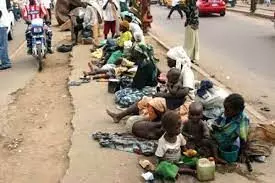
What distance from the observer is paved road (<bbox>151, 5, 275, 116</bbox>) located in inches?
379

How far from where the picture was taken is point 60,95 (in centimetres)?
927

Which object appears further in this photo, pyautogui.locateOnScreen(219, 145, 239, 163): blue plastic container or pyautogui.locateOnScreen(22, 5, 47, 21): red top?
pyautogui.locateOnScreen(22, 5, 47, 21): red top

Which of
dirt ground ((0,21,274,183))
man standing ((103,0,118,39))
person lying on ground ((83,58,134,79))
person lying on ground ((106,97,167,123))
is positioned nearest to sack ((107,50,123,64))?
person lying on ground ((83,58,134,79))

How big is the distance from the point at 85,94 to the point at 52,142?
7.19 ft

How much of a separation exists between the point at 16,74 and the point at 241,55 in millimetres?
5729

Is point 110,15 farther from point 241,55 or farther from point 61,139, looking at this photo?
point 61,139

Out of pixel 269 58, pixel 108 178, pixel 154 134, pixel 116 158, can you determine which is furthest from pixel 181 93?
pixel 269 58

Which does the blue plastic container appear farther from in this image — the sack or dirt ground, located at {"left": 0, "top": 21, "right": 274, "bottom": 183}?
the sack

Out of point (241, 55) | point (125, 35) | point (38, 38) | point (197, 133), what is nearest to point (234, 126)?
point (197, 133)

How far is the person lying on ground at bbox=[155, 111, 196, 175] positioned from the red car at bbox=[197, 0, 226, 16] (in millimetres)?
23680

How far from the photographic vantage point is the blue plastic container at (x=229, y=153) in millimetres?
5344

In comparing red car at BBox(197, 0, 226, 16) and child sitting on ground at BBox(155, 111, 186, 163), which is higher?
child sitting on ground at BBox(155, 111, 186, 163)

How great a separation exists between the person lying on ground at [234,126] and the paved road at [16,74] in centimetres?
380

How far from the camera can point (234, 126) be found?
533 centimetres
